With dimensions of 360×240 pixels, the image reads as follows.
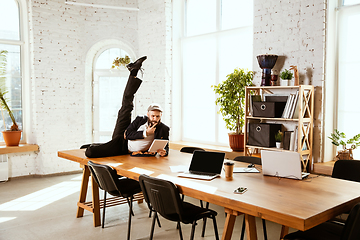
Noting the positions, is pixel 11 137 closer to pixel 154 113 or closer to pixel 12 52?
pixel 12 52

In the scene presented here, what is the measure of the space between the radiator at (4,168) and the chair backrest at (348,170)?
5778mm

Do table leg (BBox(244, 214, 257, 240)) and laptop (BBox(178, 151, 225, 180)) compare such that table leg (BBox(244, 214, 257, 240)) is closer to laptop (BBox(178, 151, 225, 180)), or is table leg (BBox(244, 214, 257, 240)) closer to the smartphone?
the smartphone

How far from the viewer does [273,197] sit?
261 cm

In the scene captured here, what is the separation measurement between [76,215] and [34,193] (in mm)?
1538

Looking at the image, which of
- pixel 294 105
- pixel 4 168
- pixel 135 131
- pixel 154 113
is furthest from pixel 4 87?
pixel 294 105

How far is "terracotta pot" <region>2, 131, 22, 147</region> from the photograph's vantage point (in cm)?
671

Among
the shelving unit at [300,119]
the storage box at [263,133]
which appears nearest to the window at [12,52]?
the shelving unit at [300,119]

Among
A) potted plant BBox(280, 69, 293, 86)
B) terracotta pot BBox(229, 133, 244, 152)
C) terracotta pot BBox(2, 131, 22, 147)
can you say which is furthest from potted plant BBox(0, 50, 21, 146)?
potted plant BBox(280, 69, 293, 86)

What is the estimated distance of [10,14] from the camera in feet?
22.8

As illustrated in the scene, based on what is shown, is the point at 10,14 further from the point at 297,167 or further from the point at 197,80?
the point at 297,167

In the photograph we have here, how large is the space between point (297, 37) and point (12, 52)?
5.44m

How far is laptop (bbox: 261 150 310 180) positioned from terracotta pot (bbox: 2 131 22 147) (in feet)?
17.2

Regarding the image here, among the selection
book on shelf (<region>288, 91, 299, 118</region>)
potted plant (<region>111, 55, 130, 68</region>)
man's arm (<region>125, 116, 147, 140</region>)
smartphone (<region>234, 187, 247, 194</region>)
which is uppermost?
potted plant (<region>111, 55, 130, 68</region>)

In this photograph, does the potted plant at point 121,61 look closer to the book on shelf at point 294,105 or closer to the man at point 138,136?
the man at point 138,136
